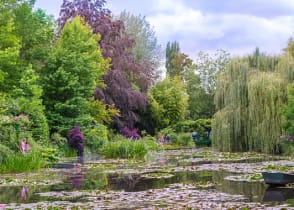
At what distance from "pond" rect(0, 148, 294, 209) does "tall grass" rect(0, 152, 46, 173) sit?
1.58 ft

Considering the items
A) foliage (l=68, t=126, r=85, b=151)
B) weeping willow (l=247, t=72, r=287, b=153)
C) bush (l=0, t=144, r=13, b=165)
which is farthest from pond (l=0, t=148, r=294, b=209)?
weeping willow (l=247, t=72, r=287, b=153)

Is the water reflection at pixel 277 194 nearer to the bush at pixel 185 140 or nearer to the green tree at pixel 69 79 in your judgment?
the green tree at pixel 69 79

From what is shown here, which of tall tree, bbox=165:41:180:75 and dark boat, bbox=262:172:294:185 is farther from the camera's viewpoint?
tall tree, bbox=165:41:180:75

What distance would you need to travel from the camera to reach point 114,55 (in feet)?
104

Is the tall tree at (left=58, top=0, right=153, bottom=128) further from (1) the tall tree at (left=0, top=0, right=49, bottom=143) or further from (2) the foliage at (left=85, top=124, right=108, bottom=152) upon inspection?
(1) the tall tree at (left=0, top=0, right=49, bottom=143)

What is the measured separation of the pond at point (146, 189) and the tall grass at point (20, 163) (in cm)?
48

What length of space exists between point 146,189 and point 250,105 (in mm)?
14041

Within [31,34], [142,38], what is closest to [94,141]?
[31,34]

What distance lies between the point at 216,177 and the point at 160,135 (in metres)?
21.0

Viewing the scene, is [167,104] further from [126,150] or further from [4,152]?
[4,152]

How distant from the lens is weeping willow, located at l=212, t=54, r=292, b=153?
2308cm

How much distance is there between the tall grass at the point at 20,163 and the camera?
15.6m

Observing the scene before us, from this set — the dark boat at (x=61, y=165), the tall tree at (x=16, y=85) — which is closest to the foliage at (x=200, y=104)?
the tall tree at (x=16, y=85)

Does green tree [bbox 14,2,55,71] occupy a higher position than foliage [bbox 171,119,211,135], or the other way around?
green tree [bbox 14,2,55,71]
